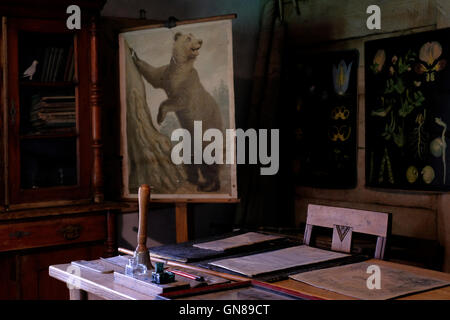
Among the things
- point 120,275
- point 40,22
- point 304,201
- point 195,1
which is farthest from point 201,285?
point 195,1

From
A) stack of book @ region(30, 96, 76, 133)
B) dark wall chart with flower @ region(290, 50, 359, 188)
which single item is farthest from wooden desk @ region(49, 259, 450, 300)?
dark wall chart with flower @ region(290, 50, 359, 188)

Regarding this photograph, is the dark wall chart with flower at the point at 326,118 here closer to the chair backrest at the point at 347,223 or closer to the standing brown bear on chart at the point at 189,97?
the standing brown bear on chart at the point at 189,97

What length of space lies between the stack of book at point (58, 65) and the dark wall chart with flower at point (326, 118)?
168 centimetres

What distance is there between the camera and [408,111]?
3.62 metres

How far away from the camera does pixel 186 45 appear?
3.71 meters

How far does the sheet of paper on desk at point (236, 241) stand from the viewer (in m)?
2.29

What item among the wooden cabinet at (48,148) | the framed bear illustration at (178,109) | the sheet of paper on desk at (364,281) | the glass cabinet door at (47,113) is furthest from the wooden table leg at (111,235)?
the sheet of paper on desk at (364,281)

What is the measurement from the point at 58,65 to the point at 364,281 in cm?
235

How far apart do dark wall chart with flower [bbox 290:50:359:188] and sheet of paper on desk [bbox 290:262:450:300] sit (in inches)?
83.4

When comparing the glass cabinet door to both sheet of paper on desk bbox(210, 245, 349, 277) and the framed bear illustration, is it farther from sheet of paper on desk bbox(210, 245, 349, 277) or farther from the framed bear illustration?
sheet of paper on desk bbox(210, 245, 349, 277)

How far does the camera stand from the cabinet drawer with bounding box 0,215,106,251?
313 centimetres

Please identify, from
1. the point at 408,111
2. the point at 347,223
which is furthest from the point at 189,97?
the point at 347,223

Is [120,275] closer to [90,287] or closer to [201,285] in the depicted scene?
[90,287]

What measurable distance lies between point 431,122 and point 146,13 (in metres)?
2.01
